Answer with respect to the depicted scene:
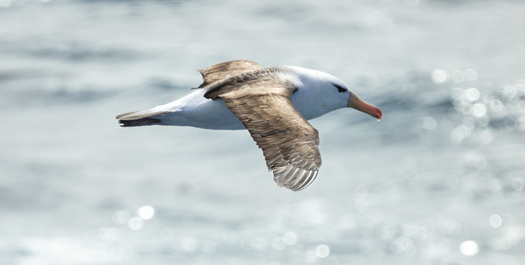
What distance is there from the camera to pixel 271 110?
9.28 meters

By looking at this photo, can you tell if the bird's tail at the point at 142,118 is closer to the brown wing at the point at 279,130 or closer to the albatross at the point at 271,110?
the albatross at the point at 271,110

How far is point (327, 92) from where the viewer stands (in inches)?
439

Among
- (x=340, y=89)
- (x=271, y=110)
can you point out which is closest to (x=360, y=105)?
(x=340, y=89)

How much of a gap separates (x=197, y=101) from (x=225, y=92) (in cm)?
42

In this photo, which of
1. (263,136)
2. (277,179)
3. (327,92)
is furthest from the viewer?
(327,92)

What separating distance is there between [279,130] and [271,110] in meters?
0.41

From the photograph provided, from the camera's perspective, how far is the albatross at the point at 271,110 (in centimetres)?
857

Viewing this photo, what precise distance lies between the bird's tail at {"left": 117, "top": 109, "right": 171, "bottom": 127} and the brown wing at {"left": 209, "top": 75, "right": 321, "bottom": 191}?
0.83 metres

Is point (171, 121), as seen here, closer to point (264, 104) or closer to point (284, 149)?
point (264, 104)

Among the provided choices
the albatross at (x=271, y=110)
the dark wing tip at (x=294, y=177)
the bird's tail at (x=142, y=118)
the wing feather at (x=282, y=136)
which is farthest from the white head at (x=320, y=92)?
the dark wing tip at (x=294, y=177)

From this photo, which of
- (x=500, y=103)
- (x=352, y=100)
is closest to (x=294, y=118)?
(x=352, y=100)

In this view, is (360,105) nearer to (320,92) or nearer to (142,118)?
(320,92)

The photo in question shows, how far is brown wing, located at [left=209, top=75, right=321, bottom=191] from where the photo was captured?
27.5 feet

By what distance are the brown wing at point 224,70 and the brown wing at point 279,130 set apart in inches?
57.2
